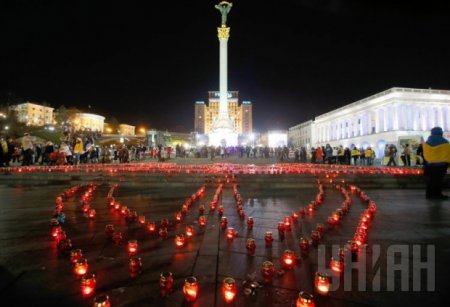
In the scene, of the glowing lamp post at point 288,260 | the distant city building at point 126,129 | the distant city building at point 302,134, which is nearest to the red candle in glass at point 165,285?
the glowing lamp post at point 288,260

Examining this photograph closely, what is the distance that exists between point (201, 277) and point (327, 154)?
21644mm

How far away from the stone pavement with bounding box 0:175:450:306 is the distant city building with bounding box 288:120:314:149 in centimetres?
9086

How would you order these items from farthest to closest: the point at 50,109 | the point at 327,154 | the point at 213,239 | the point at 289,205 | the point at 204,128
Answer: the point at 204,128 < the point at 50,109 < the point at 327,154 < the point at 289,205 < the point at 213,239

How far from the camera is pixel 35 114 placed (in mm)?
89500

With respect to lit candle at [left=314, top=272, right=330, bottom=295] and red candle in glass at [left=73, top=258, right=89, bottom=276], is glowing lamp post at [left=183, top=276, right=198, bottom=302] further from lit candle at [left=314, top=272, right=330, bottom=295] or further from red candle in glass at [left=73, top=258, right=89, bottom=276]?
red candle in glass at [left=73, top=258, right=89, bottom=276]

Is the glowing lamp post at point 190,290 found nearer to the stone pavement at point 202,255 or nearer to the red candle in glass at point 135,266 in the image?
the stone pavement at point 202,255

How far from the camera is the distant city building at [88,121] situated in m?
91.8

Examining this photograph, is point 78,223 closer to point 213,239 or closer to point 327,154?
point 213,239

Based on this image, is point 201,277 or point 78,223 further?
point 78,223

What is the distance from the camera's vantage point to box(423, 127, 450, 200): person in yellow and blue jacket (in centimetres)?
729

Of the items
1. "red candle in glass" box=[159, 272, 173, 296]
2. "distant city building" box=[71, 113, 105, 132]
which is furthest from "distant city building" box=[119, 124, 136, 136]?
"red candle in glass" box=[159, 272, 173, 296]

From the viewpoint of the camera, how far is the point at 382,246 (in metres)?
3.63

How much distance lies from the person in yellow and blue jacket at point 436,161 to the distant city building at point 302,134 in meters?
87.7

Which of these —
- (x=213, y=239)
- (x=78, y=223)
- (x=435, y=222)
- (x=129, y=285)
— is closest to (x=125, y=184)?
(x=78, y=223)
